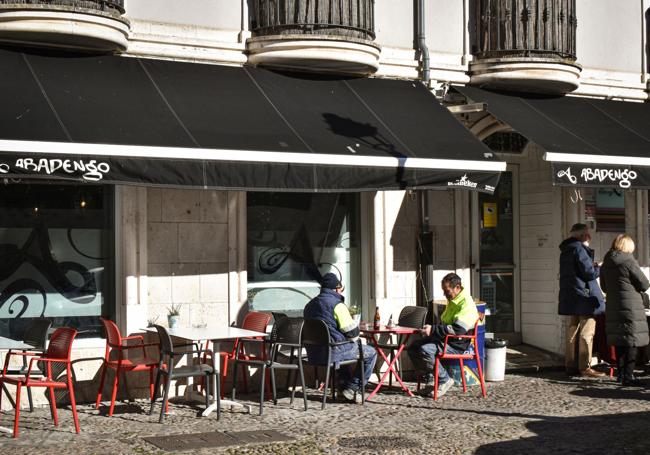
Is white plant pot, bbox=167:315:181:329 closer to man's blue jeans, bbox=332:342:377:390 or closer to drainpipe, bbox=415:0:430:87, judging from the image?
man's blue jeans, bbox=332:342:377:390

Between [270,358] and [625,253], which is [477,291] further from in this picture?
[270,358]

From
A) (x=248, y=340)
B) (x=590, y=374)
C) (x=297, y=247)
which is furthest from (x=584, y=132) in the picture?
(x=248, y=340)

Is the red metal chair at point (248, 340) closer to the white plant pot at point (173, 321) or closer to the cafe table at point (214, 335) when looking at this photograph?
the cafe table at point (214, 335)

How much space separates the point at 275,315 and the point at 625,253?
12.9ft

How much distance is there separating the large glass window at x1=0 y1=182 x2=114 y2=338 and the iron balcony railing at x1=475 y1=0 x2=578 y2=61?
5295 millimetres

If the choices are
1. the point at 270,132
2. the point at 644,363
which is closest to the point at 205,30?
the point at 270,132

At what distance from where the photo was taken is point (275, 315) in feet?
39.9

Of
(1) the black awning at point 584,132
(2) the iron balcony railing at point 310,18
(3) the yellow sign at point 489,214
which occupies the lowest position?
(3) the yellow sign at point 489,214

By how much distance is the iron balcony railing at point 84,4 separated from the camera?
430 inches

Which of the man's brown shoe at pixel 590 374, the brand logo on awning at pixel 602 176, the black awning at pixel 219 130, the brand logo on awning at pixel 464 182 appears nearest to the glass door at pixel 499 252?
the man's brown shoe at pixel 590 374

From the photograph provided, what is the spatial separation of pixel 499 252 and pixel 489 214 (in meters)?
0.54

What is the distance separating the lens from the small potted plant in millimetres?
11297

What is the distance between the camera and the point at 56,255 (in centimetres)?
1145

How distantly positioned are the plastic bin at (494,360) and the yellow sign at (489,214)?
226cm
